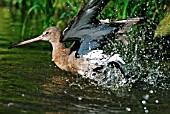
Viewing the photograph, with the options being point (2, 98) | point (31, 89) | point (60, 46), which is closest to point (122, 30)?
point (60, 46)

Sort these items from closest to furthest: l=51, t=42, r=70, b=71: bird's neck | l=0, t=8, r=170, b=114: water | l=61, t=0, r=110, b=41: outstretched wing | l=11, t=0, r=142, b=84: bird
Answer: l=0, t=8, r=170, b=114: water
l=61, t=0, r=110, b=41: outstretched wing
l=11, t=0, r=142, b=84: bird
l=51, t=42, r=70, b=71: bird's neck

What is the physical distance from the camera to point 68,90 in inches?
273

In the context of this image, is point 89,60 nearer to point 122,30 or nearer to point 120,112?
point 122,30

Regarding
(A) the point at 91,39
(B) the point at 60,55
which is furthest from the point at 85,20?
(B) the point at 60,55

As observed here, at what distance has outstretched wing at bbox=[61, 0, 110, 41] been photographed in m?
7.35

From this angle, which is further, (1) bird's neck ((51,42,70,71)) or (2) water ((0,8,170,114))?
(1) bird's neck ((51,42,70,71))

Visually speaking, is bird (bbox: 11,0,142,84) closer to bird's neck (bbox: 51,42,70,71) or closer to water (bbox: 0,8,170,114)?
bird's neck (bbox: 51,42,70,71)

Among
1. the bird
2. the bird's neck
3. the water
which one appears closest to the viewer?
the water

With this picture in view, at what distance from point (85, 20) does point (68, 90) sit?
1.12 meters

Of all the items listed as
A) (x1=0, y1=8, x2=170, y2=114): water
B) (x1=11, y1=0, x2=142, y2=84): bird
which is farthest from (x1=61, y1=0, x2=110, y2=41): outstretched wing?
(x1=0, y1=8, x2=170, y2=114): water

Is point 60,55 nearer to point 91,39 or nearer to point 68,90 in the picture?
point 91,39

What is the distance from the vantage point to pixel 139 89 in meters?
7.16

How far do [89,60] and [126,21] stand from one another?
80 cm

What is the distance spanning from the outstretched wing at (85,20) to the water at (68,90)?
630mm
